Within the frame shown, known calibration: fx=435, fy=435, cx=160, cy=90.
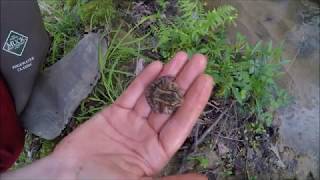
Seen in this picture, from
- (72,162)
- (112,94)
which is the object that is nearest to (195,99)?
(72,162)

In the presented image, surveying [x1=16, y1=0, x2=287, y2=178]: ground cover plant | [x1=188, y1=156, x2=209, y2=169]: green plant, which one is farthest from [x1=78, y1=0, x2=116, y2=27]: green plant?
[x1=188, y1=156, x2=209, y2=169]: green plant

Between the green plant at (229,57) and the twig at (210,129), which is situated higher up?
the green plant at (229,57)

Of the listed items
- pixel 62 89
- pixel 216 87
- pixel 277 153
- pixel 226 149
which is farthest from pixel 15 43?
pixel 277 153

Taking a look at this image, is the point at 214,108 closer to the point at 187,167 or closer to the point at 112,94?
the point at 187,167

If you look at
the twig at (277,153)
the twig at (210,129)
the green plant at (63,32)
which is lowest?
the twig at (277,153)

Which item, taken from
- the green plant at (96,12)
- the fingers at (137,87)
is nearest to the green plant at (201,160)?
the fingers at (137,87)

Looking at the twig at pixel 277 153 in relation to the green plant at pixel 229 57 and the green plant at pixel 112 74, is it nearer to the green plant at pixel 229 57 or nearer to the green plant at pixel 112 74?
the green plant at pixel 229 57

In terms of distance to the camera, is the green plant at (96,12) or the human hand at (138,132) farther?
the green plant at (96,12)
